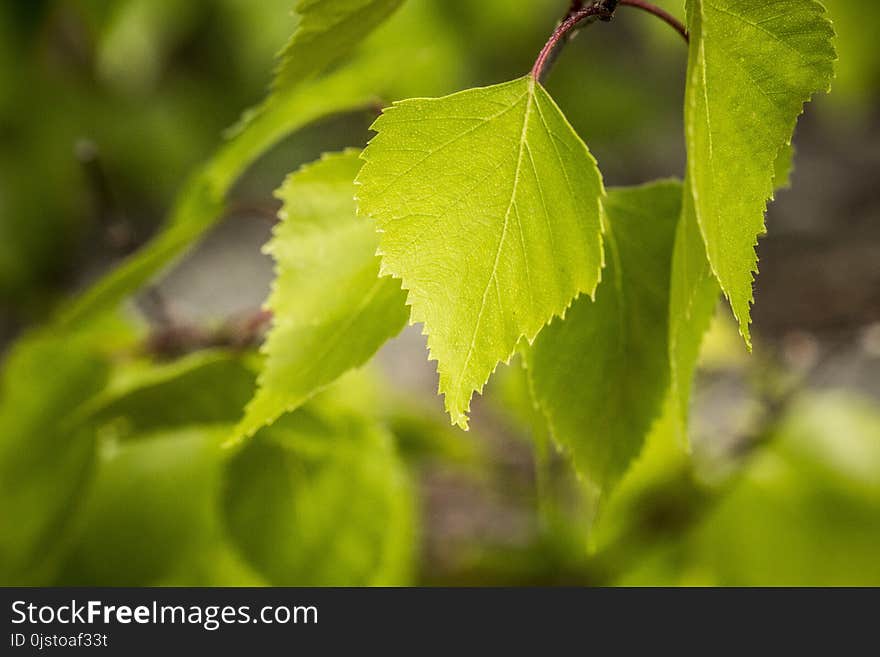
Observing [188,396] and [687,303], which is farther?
[188,396]

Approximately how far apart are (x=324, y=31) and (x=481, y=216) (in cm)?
12

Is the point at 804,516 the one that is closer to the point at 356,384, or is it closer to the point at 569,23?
the point at 356,384

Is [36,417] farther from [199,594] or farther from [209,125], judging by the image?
[209,125]

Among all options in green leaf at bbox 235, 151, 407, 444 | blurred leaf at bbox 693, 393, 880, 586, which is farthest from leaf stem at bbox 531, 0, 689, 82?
blurred leaf at bbox 693, 393, 880, 586

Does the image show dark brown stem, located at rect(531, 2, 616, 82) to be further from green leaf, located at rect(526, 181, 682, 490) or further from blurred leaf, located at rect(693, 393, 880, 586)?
blurred leaf, located at rect(693, 393, 880, 586)

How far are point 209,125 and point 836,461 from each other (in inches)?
43.1

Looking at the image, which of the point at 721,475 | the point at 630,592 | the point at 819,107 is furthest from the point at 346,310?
the point at 819,107

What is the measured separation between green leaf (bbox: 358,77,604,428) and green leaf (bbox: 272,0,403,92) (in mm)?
76

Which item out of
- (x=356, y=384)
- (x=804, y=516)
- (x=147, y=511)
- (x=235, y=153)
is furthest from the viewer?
(x=804, y=516)

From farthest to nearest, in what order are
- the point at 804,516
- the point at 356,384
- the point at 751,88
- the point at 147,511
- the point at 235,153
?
the point at 804,516, the point at 356,384, the point at 147,511, the point at 235,153, the point at 751,88

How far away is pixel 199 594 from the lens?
639 mm

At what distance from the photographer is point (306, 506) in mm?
574

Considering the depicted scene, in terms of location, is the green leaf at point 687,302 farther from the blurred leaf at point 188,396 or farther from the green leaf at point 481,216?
the blurred leaf at point 188,396

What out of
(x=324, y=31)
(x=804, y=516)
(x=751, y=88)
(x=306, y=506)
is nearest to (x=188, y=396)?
(x=306, y=506)
